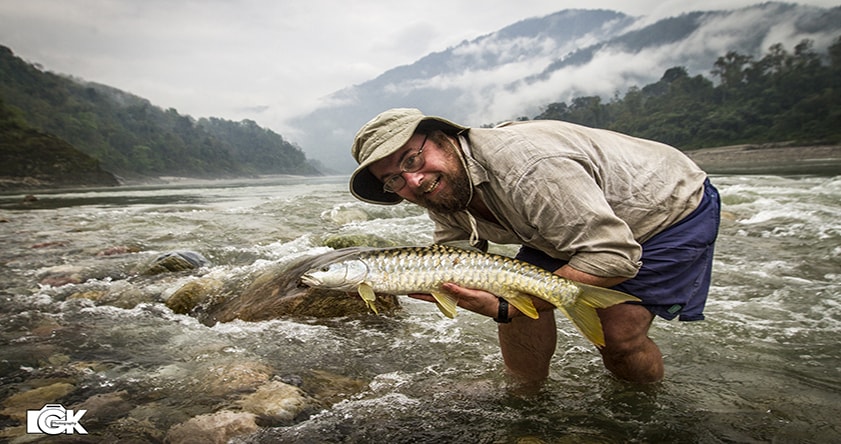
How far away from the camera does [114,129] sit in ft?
318

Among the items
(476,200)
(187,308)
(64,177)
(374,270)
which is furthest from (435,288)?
(64,177)

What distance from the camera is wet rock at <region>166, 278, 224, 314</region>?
5232 millimetres

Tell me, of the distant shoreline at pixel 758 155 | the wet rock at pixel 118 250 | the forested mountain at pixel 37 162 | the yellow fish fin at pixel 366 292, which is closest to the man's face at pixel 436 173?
the yellow fish fin at pixel 366 292

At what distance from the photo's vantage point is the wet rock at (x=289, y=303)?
15.4ft

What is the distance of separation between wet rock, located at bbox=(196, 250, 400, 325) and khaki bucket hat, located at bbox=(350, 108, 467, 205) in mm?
2058

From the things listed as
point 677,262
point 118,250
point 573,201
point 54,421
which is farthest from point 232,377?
point 118,250

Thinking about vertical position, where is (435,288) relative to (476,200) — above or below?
below

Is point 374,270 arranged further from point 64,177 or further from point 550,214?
point 64,177

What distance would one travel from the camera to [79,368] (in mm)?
3480

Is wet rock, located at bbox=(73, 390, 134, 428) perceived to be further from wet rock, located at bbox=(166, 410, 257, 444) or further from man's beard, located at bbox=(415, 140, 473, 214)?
man's beard, located at bbox=(415, 140, 473, 214)

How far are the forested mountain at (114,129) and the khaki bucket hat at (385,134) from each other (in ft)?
234

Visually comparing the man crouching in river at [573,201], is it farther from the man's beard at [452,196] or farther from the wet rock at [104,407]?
the wet rock at [104,407]

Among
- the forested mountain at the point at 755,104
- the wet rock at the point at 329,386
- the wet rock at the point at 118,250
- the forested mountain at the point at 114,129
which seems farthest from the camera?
the forested mountain at the point at 114,129

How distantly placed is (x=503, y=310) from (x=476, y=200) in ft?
2.07
